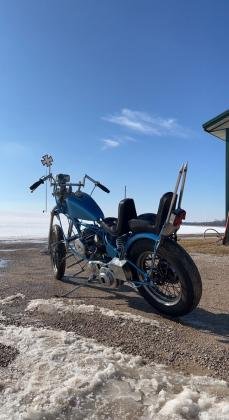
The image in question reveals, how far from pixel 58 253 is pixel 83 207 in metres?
1.07

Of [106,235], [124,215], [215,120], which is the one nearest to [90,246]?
[106,235]

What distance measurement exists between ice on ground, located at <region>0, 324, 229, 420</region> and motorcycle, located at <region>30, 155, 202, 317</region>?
1.31 meters

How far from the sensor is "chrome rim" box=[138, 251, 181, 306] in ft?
15.0

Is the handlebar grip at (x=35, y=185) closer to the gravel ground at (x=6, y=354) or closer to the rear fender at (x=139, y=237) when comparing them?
the rear fender at (x=139, y=237)

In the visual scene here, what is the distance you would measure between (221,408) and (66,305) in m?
2.66

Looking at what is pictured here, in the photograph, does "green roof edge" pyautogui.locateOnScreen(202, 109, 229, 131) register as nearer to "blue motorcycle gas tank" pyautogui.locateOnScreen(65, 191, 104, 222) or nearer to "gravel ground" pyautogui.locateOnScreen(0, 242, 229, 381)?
"gravel ground" pyautogui.locateOnScreen(0, 242, 229, 381)

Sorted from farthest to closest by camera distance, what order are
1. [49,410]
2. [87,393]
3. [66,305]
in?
[66,305]
[87,393]
[49,410]

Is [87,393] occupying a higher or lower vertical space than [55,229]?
lower

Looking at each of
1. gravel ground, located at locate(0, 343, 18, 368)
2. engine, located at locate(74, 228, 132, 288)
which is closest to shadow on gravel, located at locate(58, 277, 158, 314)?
engine, located at locate(74, 228, 132, 288)

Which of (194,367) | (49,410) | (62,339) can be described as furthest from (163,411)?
(62,339)

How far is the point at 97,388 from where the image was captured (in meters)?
2.67

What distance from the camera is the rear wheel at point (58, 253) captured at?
6.61 m

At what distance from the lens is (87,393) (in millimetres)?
2594

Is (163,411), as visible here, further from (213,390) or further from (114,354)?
(114,354)
